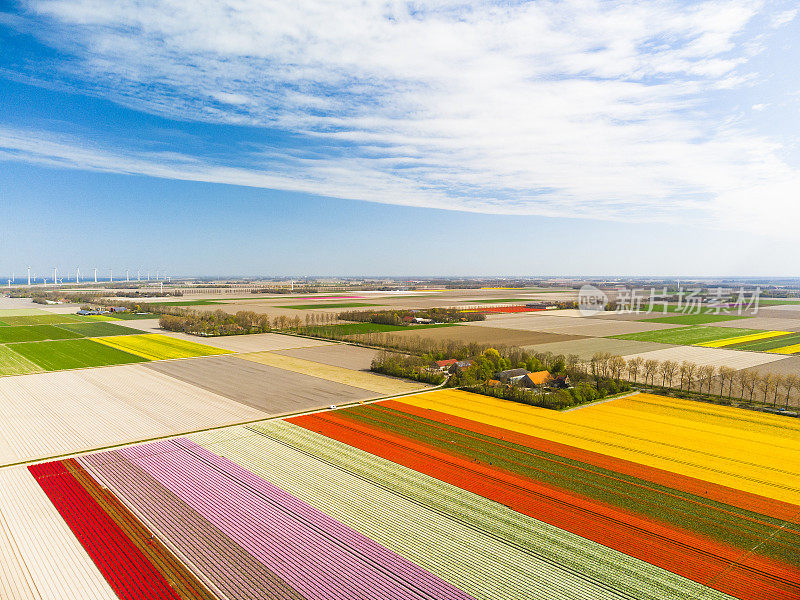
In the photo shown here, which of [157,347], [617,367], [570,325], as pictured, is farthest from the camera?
[570,325]

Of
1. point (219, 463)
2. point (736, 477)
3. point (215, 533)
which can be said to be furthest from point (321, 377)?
point (736, 477)

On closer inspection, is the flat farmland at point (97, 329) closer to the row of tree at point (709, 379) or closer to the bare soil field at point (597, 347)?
the bare soil field at point (597, 347)

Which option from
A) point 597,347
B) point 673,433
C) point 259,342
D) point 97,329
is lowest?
point 673,433

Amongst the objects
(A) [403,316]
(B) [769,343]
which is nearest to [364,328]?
(A) [403,316]

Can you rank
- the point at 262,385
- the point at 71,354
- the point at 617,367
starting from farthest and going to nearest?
the point at 71,354
the point at 617,367
the point at 262,385

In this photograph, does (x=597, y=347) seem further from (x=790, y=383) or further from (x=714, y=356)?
(x=790, y=383)

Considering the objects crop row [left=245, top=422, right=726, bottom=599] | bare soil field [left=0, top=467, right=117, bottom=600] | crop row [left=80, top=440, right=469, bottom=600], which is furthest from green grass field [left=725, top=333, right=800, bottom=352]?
bare soil field [left=0, top=467, right=117, bottom=600]

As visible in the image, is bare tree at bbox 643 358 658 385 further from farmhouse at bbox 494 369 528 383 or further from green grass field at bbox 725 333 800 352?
green grass field at bbox 725 333 800 352
